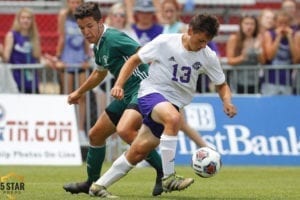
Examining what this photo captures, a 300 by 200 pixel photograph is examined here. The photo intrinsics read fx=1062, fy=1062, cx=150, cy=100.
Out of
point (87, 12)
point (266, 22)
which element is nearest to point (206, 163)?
point (87, 12)

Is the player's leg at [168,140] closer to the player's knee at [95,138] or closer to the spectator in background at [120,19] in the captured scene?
the player's knee at [95,138]

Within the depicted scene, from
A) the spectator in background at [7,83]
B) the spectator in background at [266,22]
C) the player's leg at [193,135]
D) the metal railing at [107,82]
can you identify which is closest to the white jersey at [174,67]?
the player's leg at [193,135]

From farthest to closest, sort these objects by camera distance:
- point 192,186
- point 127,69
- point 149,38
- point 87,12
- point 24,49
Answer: point 24,49 < point 149,38 < point 192,186 < point 87,12 < point 127,69

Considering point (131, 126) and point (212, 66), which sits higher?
point (212, 66)

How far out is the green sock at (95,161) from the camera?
38.5 ft

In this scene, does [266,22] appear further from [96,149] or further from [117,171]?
[117,171]

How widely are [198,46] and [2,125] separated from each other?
7.24 metres

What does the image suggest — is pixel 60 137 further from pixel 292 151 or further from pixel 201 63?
pixel 201 63

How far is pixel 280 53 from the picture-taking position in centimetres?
1839

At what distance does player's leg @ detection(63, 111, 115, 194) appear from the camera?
1159 cm

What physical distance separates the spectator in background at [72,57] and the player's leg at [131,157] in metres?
6.98

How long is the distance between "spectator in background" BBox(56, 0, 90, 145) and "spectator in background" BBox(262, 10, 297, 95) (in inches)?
123

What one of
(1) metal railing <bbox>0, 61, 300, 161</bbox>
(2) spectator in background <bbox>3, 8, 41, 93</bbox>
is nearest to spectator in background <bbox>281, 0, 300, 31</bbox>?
(1) metal railing <bbox>0, 61, 300, 161</bbox>

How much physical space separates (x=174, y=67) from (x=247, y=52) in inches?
279
